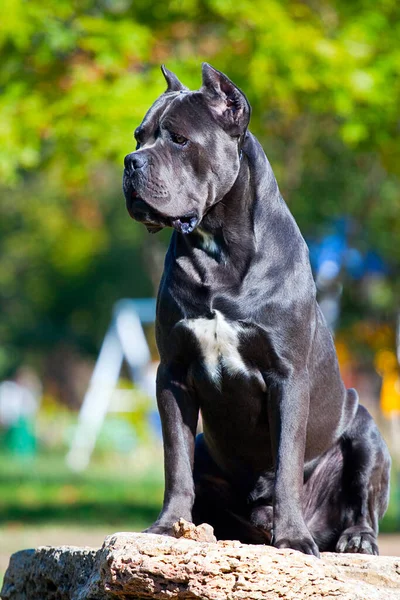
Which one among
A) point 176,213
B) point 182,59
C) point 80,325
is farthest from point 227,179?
point 80,325

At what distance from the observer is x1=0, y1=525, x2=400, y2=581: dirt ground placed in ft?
29.2

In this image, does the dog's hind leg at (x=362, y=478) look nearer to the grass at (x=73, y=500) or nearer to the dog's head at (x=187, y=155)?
the dog's head at (x=187, y=155)

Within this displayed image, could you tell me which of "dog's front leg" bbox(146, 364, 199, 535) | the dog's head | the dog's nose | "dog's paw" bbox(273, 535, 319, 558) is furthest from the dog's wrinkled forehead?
"dog's paw" bbox(273, 535, 319, 558)

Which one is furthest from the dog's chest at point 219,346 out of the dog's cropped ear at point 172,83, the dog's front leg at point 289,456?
the dog's cropped ear at point 172,83

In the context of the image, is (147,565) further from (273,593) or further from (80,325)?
(80,325)

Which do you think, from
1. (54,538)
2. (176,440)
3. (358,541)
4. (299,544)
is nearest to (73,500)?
(54,538)

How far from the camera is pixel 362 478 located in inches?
181

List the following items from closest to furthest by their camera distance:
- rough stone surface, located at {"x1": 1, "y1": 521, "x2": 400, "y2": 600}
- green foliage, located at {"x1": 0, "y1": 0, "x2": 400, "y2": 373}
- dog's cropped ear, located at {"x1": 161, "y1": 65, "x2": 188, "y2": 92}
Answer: rough stone surface, located at {"x1": 1, "y1": 521, "x2": 400, "y2": 600}, dog's cropped ear, located at {"x1": 161, "y1": 65, "x2": 188, "y2": 92}, green foliage, located at {"x1": 0, "y1": 0, "x2": 400, "y2": 373}

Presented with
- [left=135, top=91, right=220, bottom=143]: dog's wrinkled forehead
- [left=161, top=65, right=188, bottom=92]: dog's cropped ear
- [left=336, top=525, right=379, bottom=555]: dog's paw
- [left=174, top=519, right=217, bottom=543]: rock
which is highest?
[left=161, top=65, right=188, bottom=92]: dog's cropped ear

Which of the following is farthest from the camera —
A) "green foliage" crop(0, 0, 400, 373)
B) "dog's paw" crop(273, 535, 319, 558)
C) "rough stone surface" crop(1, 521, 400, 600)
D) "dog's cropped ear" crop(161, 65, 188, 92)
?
"green foliage" crop(0, 0, 400, 373)

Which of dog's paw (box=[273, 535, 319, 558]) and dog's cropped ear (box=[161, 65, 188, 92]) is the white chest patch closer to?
dog's paw (box=[273, 535, 319, 558])

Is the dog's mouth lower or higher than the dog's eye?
lower

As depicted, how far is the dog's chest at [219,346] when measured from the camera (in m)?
4.05

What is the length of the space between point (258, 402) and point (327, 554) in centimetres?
68
